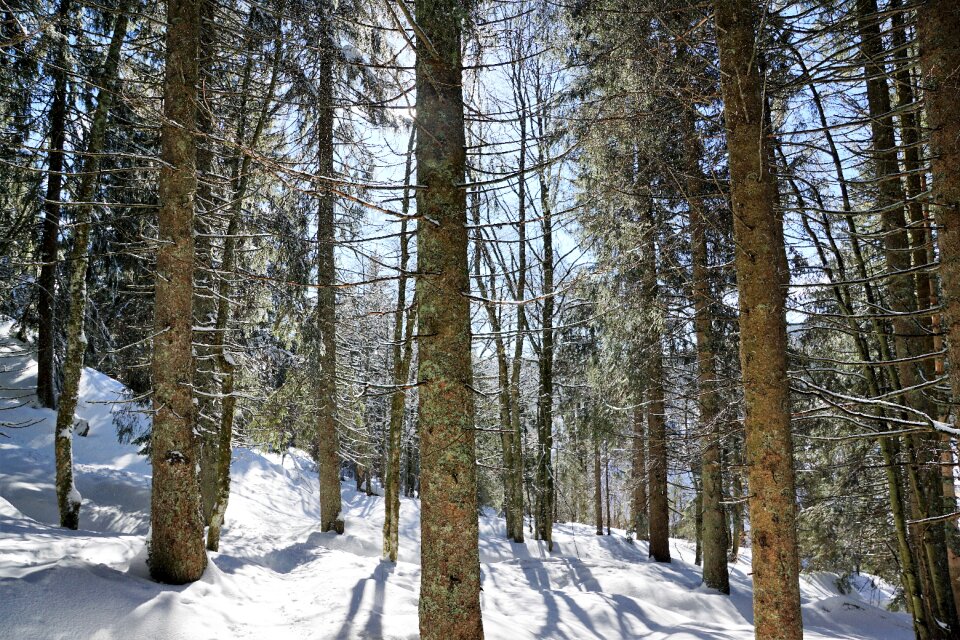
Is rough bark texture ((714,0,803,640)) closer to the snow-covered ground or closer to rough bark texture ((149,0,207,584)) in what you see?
the snow-covered ground

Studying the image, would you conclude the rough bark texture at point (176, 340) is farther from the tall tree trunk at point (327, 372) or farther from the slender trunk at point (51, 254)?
the slender trunk at point (51, 254)

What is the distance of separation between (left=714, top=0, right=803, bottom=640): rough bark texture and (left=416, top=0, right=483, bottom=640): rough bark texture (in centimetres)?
197

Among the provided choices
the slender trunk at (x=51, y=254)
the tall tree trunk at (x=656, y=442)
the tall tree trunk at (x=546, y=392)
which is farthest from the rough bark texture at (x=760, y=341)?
the slender trunk at (x=51, y=254)

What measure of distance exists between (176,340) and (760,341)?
17.8 feet

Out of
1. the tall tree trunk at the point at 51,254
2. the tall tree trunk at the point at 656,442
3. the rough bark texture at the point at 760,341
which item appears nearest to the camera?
the rough bark texture at the point at 760,341

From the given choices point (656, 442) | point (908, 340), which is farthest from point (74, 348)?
point (656, 442)

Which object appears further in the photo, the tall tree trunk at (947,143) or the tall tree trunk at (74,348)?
the tall tree trunk at (74,348)

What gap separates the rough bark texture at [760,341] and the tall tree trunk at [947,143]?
4.08ft

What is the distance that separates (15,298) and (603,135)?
46.5 feet

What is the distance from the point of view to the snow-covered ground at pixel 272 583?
3777 millimetres

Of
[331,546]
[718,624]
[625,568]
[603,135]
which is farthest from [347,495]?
[603,135]

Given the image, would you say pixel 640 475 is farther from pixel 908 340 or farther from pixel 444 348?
pixel 444 348

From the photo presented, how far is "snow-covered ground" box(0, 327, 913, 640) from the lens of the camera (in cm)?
378

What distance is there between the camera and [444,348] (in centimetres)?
339
